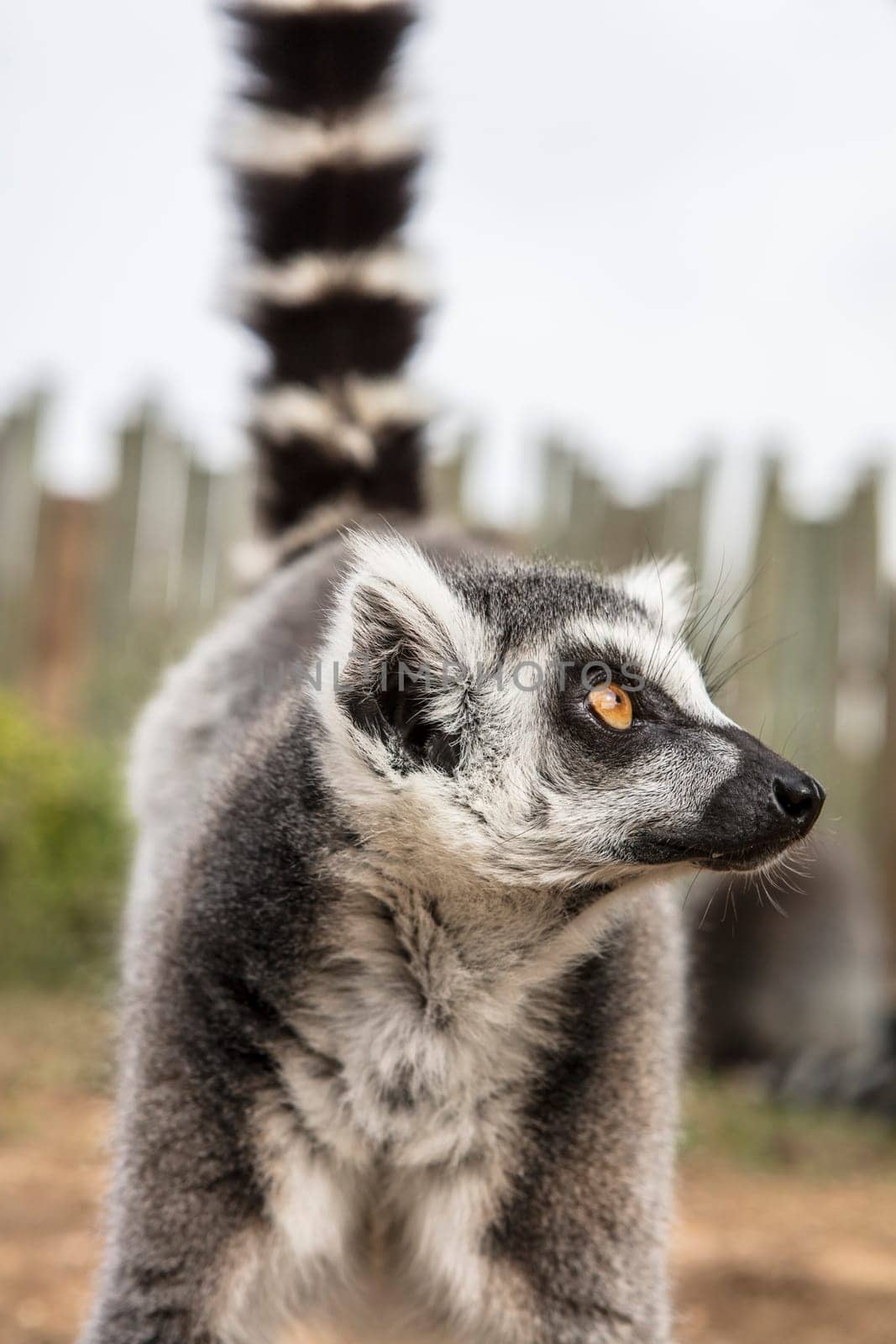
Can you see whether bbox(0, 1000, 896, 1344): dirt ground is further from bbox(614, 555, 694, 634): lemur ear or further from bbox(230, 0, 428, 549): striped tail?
bbox(230, 0, 428, 549): striped tail

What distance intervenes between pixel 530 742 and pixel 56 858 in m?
5.44

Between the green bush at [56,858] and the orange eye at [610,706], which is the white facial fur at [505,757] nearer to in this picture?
the orange eye at [610,706]

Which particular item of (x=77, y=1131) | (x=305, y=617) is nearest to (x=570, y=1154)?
(x=305, y=617)

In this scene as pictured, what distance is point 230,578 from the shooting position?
799 centimetres

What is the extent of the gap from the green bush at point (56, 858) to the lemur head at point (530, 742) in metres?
4.95

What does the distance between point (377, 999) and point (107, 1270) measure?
2.39 ft

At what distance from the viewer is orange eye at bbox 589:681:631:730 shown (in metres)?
2.44

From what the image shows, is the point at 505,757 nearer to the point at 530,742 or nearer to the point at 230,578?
the point at 530,742

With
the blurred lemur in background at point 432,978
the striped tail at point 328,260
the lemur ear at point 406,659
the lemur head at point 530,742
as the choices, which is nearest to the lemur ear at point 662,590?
the blurred lemur in background at point 432,978

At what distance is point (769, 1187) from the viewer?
5.06m

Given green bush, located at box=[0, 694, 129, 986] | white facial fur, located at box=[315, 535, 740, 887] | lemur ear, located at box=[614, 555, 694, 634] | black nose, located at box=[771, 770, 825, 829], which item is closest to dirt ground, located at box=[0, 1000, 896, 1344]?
green bush, located at box=[0, 694, 129, 986]

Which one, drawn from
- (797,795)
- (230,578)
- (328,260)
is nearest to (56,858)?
(230,578)

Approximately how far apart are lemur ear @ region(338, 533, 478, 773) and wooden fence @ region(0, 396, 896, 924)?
561cm

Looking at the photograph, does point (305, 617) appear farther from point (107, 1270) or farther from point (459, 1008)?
point (107, 1270)
